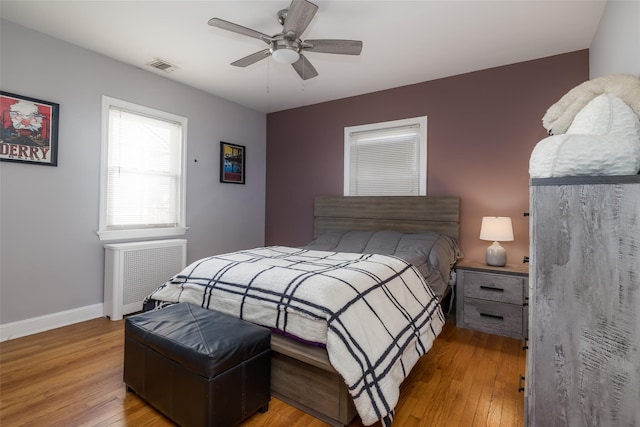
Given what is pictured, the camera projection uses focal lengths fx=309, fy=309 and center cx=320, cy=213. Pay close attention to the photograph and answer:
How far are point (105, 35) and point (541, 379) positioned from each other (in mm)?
3691

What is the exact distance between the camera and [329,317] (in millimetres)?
1492

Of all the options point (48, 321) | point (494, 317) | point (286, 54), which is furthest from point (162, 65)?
point (494, 317)

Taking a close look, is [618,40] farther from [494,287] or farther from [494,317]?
[494,317]

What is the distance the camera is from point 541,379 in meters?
1.07

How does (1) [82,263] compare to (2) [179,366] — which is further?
(1) [82,263]

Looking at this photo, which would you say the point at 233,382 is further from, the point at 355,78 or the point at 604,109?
the point at 355,78

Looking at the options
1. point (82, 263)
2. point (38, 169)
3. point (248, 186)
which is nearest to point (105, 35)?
point (38, 169)

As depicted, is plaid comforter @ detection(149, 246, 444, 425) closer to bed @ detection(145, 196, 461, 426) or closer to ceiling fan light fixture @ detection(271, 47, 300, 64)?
bed @ detection(145, 196, 461, 426)

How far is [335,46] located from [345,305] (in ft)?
5.77

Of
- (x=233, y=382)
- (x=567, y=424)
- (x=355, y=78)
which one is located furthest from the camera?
(x=355, y=78)

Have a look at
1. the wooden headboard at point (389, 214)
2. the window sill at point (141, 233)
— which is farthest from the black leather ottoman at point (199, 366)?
the wooden headboard at point (389, 214)

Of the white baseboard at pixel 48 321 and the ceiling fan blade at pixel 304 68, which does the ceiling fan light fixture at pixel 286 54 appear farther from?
the white baseboard at pixel 48 321

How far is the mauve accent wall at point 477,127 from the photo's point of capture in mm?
2973

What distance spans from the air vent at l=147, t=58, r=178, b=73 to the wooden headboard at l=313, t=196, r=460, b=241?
7.38 feet
